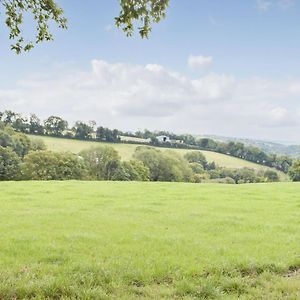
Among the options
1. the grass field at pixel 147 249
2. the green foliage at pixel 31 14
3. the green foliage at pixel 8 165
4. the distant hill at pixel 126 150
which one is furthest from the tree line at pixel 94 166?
the green foliage at pixel 31 14

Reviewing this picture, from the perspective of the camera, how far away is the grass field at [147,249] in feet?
28.2

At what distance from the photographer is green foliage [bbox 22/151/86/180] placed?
261ft

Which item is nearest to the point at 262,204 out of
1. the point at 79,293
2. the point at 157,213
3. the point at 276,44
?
the point at 157,213

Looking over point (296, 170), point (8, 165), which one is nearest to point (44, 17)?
point (8, 165)

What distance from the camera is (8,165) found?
81.6 meters

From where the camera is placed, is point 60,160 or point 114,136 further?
point 114,136

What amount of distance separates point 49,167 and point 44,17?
70219 millimetres

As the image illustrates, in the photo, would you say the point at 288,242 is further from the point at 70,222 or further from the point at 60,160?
the point at 60,160

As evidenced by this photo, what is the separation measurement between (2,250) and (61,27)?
7706mm

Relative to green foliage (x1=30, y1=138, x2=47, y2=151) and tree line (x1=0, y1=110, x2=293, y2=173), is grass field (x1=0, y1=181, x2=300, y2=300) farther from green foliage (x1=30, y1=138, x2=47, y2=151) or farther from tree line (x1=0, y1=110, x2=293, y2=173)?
tree line (x1=0, y1=110, x2=293, y2=173)

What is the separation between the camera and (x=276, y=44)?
20.9m

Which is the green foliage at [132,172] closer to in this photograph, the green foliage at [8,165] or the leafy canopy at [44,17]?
the green foliage at [8,165]

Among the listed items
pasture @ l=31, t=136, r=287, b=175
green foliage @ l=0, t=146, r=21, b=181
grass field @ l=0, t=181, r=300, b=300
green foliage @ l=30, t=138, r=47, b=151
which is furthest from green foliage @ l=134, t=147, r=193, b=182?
grass field @ l=0, t=181, r=300, b=300

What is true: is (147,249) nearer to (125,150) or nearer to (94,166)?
(94,166)
